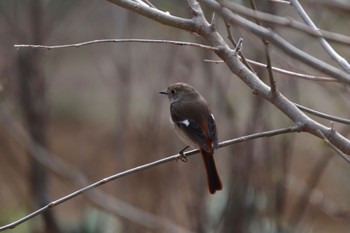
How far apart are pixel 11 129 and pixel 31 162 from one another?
0.40m

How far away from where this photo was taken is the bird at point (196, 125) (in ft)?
12.9

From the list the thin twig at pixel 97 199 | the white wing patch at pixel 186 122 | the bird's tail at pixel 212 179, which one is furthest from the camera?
the thin twig at pixel 97 199

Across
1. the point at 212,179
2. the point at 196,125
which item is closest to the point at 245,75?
the point at 212,179

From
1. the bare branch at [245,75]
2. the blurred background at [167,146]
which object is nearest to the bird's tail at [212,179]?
the blurred background at [167,146]

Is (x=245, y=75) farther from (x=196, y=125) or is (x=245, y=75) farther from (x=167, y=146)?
(x=167, y=146)

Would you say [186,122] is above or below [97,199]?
above

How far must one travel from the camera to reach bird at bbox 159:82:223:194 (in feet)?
12.9

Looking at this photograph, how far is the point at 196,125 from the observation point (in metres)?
4.36

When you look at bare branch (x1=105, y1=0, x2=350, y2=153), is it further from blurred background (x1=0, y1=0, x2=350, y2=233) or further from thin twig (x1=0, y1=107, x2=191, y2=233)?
thin twig (x1=0, y1=107, x2=191, y2=233)

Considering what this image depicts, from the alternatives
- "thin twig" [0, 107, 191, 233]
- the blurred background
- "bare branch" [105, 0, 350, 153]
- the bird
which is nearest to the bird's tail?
the bird

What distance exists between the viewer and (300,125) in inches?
101

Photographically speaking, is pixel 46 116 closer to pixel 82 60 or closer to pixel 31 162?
pixel 31 162

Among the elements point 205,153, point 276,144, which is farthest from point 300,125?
point 276,144

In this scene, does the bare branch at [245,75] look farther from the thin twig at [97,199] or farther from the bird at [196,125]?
the thin twig at [97,199]
